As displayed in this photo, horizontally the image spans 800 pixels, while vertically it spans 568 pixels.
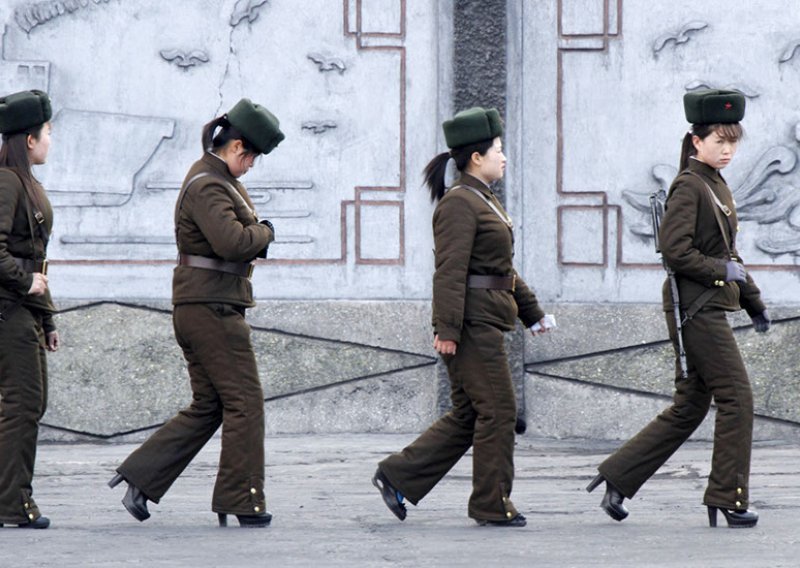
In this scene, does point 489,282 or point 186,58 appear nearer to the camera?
point 489,282

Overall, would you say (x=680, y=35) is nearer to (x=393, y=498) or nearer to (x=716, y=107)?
(x=716, y=107)

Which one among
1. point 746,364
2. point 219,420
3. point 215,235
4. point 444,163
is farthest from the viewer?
point 746,364

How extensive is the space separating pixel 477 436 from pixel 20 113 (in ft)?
7.56

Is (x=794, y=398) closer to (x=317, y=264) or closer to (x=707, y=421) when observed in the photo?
(x=707, y=421)

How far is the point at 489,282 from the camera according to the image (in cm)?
750

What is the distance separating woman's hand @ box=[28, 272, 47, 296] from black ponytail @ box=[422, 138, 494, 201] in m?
1.64

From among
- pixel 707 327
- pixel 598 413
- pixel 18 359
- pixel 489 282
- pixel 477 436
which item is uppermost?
pixel 489 282

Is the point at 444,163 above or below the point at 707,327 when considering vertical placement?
above

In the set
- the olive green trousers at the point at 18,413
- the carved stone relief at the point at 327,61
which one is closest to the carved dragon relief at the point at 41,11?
the carved stone relief at the point at 327,61

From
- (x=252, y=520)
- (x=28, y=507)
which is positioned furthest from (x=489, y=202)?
(x=28, y=507)

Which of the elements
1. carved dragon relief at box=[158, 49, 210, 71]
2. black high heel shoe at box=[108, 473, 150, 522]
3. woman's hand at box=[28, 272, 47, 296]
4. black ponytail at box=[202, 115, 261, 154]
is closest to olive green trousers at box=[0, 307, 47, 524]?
woman's hand at box=[28, 272, 47, 296]

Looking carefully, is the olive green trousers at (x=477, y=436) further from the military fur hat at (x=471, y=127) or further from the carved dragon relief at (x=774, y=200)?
the carved dragon relief at (x=774, y=200)

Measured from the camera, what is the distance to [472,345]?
293 inches

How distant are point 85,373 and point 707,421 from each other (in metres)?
3.78
